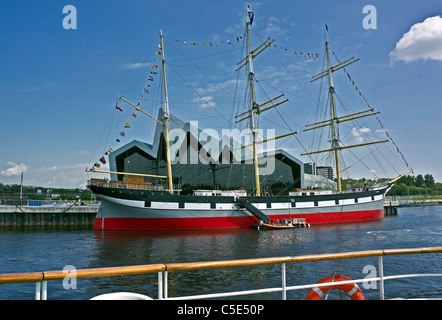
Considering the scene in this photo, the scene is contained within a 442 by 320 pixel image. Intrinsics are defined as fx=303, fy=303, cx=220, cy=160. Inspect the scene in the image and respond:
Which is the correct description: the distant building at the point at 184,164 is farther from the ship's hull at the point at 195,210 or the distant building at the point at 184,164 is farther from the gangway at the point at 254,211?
the gangway at the point at 254,211

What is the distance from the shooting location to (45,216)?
114ft

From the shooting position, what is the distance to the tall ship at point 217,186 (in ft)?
90.6

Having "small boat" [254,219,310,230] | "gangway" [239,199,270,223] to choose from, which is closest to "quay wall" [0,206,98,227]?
"gangway" [239,199,270,223]

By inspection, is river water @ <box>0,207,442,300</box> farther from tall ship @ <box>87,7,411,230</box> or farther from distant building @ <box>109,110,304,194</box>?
distant building @ <box>109,110,304,194</box>

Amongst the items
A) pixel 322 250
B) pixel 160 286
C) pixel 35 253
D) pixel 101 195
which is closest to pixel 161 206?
pixel 101 195

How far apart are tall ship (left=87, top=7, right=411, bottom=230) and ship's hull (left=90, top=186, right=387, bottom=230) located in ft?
0.28

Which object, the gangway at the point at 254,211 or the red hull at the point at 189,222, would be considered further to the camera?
the gangway at the point at 254,211

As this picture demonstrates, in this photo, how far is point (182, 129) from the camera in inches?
1710

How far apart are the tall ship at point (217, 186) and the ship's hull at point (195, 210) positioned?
0.09 metres

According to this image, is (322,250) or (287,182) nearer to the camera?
(322,250)

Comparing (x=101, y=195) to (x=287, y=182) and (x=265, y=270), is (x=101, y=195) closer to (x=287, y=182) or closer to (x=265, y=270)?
(x=265, y=270)

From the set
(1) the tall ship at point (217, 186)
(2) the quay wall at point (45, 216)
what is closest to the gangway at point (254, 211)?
(1) the tall ship at point (217, 186)
